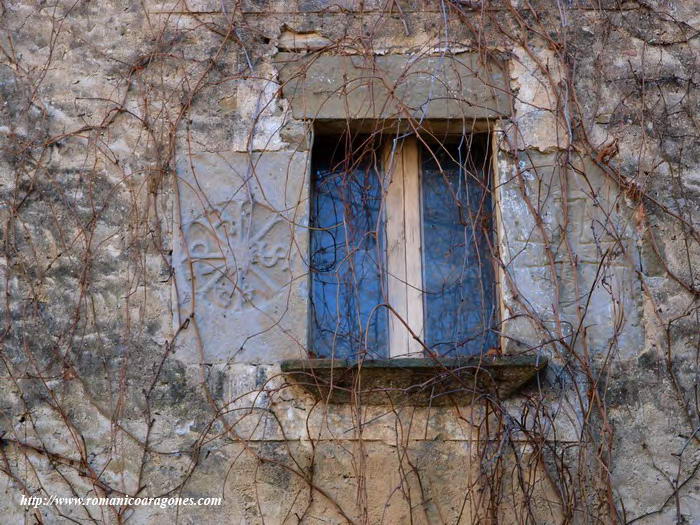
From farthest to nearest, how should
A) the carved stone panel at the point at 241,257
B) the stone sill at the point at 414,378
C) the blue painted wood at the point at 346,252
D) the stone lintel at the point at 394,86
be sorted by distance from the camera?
the stone lintel at the point at 394,86 < the blue painted wood at the point at 346,252 < the carved stone panel at the point at 241,257 < the stone sill at the point at 414,378

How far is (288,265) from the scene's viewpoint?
395 centimetres

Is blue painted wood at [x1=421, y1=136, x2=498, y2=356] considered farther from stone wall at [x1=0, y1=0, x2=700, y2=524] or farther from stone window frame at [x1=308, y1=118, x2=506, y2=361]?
stone wall at [x1=0, y1=0, x2=700, y2=524]

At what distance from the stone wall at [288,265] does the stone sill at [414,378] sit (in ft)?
0.18

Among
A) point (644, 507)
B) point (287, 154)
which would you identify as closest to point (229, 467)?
point (287, 154)

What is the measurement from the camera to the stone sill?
12.0 feet

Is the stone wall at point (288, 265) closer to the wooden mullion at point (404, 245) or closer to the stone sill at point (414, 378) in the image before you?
the stone sill at point (414, 378)

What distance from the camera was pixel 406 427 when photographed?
3.76m

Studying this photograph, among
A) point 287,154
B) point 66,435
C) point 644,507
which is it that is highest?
point 287,154

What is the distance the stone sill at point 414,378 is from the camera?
3668 mm

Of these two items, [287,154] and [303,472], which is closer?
[303,472]

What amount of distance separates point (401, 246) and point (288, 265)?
1.55ft

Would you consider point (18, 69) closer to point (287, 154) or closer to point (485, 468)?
point (287, 154)

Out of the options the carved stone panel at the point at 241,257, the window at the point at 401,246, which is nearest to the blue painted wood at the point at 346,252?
the window at the point at 401,246

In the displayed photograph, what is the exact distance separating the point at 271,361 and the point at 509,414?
0.87 m
